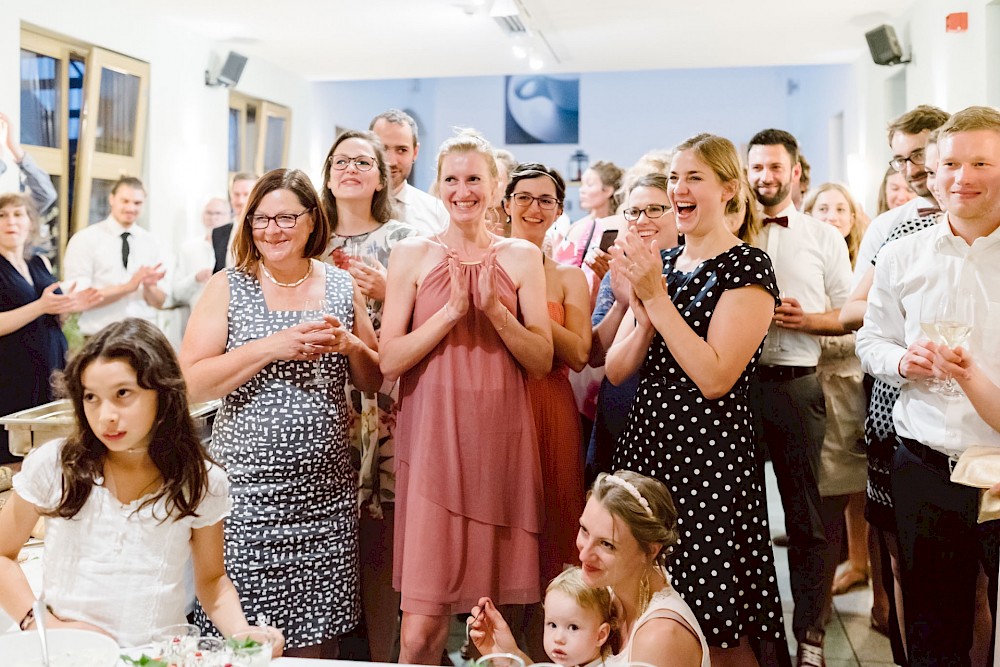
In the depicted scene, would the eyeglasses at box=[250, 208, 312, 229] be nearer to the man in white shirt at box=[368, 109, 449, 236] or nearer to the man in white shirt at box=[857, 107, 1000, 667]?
the man in white shirt at box=[368, 109, 449, 236]

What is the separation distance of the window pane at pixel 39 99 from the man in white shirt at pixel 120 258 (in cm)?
64

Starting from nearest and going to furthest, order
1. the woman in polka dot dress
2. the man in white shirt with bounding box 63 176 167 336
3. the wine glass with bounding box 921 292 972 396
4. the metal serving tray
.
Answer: the wine glass with bounding box 921 292 972 396, the woman in polka dot dress, the metal serving tray, the man in white shirt with bounding box 63 176 167 336

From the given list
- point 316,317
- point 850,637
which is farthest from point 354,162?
point 850,637

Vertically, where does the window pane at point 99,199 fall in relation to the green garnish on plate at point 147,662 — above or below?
above

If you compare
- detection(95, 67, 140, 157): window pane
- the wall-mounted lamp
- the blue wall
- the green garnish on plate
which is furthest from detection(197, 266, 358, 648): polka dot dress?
the blue wall

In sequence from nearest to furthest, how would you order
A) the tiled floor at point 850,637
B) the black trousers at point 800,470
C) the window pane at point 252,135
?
the black trousers at point 800,470 < the tiled floor at point 850,637 < the window pane at point 252,135

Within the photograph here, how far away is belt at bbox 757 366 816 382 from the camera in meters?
3.05

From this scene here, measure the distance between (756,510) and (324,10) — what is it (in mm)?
6076

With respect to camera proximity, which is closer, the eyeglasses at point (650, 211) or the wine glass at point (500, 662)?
the wine glass at point (500, 662)

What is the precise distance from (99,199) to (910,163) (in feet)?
18.8

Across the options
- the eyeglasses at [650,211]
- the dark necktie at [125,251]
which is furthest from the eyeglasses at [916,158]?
the dark necktie at [125,251]

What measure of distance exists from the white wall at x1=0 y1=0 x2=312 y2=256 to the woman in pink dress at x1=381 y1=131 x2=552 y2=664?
192 inches

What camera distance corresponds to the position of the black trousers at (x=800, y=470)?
2.98 m

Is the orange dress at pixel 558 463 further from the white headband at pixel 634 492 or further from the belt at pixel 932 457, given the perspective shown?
the belt at pixel 932 457
